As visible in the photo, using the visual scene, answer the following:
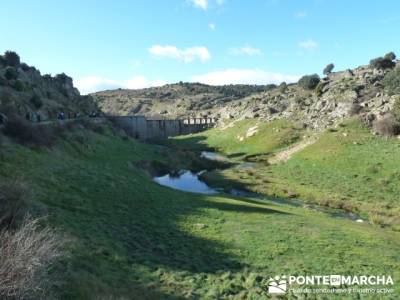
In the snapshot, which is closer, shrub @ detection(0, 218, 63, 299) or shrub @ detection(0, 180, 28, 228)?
shrub @ detection(0, 218, 63, 299)

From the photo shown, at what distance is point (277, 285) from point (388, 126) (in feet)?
183

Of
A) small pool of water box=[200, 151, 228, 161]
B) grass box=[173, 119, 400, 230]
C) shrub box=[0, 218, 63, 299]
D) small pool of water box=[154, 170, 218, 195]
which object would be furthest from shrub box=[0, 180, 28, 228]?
small pool of water box=[200, 151, 228, 161]

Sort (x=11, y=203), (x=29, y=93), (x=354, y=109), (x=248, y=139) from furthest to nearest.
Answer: (x=248, y=139) → (x=354, y=109) → (x=29, y=93) → (x=11, y=203)

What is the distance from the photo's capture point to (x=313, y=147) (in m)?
73.5

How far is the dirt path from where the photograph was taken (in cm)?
7619

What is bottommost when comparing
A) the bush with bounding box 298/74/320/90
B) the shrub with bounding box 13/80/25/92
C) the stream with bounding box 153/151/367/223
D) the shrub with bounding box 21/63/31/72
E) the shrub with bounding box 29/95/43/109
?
the stream with bounding box 153/151/367/223

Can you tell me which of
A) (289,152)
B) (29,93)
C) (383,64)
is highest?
(383,64)

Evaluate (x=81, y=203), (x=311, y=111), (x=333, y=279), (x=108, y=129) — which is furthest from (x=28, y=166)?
(x=311, y=111)

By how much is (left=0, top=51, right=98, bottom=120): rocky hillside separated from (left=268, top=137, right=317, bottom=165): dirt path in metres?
43.7

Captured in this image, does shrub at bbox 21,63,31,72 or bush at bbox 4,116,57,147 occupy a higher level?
shrub at bbox 21,63,31,72

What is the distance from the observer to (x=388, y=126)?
68.1m

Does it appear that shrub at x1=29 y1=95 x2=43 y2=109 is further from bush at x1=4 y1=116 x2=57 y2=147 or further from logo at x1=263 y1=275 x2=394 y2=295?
logo at x1=263 y1=275 x2=394 y2=295

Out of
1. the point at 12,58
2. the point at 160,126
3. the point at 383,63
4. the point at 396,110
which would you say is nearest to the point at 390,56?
the point at 383,63

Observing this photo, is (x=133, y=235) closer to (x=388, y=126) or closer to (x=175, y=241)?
(x=175, y=241)
